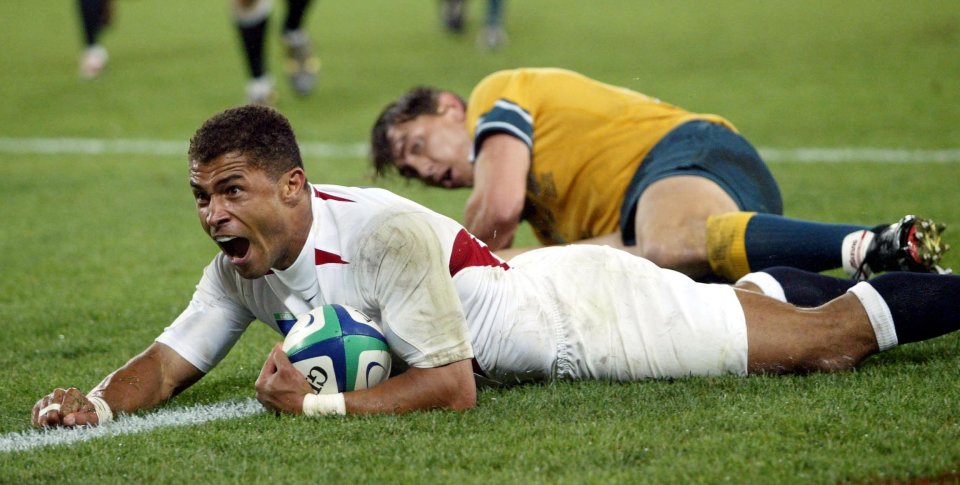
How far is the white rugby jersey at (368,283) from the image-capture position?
3666 millimetres

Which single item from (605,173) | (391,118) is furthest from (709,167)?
(391,118)

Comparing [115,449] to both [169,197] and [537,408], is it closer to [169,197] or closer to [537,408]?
[537,408]

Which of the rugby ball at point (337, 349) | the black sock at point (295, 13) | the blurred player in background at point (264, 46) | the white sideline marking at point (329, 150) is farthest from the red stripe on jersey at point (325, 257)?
the black sock at point (295, 13)

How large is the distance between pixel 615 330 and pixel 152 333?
221 cm

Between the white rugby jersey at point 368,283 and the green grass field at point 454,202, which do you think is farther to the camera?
the white rugby jersey at point 368,283

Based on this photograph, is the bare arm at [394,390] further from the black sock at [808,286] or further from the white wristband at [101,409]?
the black sock at [808,286]

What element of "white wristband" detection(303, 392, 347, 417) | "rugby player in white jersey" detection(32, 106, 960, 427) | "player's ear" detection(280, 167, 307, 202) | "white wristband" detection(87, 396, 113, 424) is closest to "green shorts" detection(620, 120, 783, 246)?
"rugby player in white jersey" detection(32, 106, 960, 427)

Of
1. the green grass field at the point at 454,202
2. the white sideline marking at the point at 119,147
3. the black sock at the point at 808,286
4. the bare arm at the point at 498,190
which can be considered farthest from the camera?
the white sideline marking at the point at 119,147

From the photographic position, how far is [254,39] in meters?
11.8

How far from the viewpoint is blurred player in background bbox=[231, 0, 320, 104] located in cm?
1178

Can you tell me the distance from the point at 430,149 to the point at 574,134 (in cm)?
69

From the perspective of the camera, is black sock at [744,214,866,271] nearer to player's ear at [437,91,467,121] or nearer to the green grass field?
the green grass field

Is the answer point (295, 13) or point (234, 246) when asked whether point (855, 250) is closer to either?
point (234, 246)

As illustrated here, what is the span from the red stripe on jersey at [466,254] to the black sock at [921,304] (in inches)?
50.8
